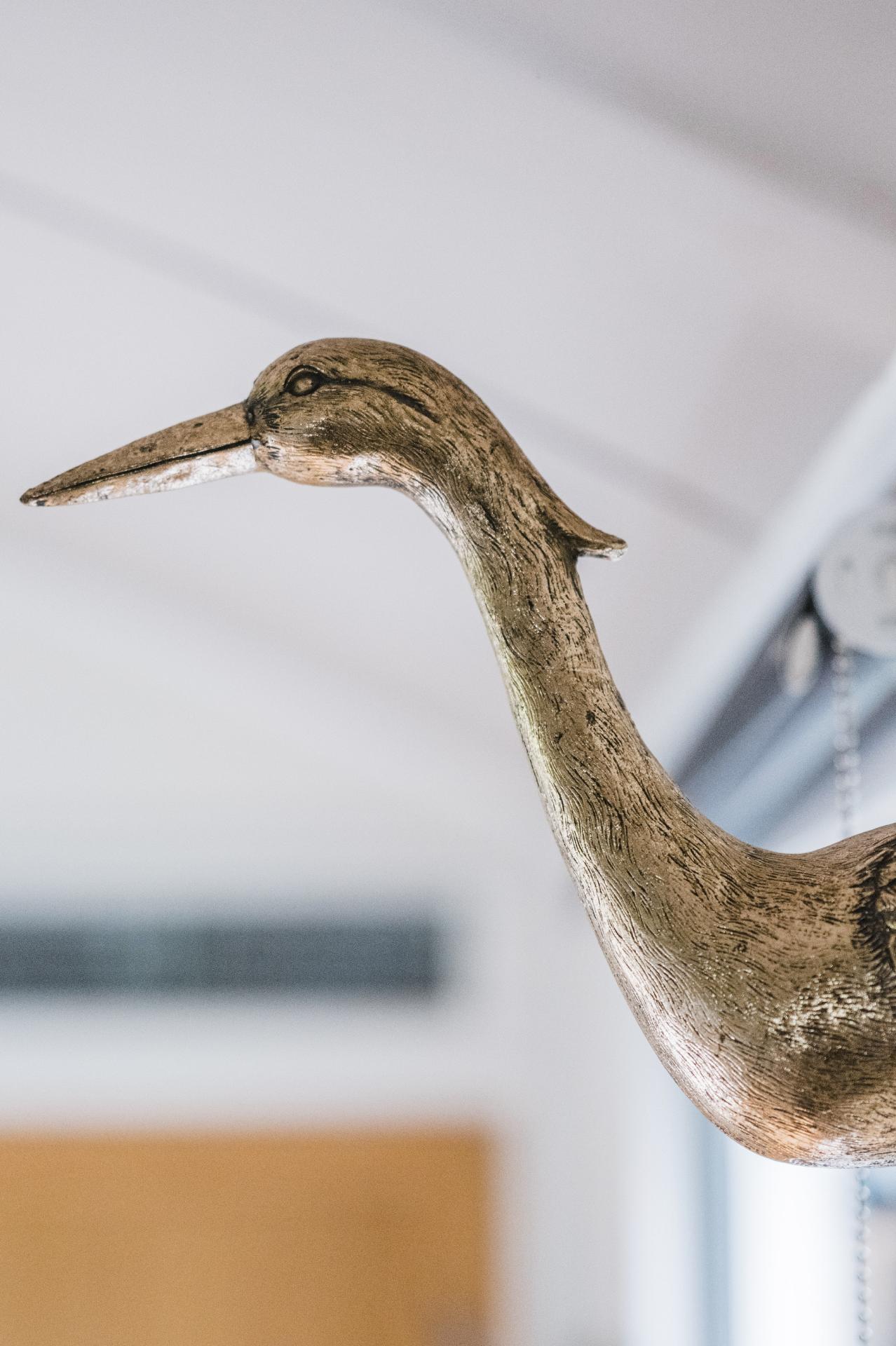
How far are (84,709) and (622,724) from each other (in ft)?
7.06

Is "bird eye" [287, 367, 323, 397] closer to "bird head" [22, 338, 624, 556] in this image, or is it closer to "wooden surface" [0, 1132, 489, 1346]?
"bird head" [22, 338, 624, 556]

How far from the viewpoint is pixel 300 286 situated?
2.57 ft

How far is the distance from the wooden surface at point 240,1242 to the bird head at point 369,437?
2.14m

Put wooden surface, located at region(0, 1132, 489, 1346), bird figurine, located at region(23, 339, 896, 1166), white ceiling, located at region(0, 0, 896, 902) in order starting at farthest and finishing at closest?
wooden surface, located at region(0, 1132, 489, 1346) < white ceiling, located at region(0, 0, 896, 902) < bird figurine, located at region(23, 339, 896, 1166)

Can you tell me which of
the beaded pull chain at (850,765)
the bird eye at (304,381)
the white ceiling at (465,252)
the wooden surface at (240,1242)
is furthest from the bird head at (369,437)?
the wooden surface at (240,1242)

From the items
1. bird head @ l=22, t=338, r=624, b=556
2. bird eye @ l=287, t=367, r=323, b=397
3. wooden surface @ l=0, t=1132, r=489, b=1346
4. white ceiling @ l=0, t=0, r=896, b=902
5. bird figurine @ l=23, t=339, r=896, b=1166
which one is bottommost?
wooden surface @ l=0, t=1132, r=489, b=1346

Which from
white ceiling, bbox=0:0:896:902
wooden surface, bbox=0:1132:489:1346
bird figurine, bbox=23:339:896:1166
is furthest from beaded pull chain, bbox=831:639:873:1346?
wooden surface, bbox=0:1132:489:1346

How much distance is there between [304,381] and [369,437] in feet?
0.06

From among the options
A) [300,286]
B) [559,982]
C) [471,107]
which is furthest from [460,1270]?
[471,107]

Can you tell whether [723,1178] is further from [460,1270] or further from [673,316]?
[673,316]

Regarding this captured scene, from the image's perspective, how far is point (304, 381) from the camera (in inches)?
9.3

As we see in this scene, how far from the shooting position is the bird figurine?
0.20 metres

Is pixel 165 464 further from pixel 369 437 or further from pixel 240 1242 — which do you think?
pixel 240 1242

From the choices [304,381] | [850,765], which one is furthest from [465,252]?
[304,381]
